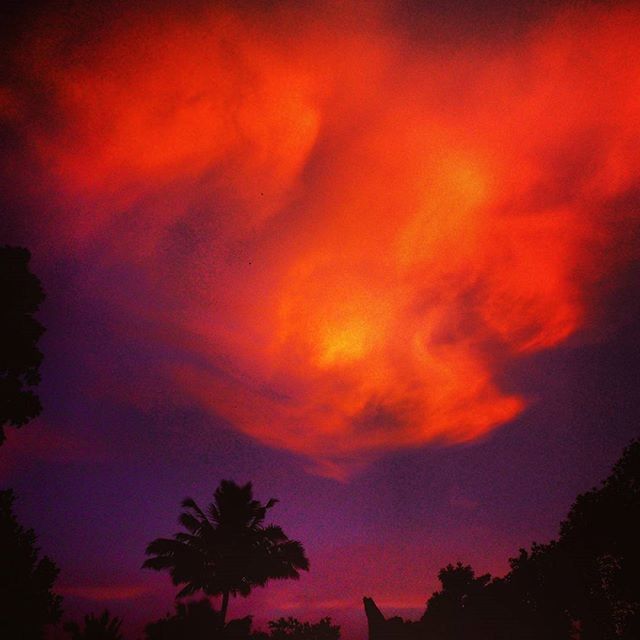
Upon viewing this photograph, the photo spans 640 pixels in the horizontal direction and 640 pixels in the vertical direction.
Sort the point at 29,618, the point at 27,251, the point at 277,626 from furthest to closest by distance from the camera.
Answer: the point at 277,626 < the point at 27,251 < the point at 29,618

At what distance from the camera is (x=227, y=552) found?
2248 cm

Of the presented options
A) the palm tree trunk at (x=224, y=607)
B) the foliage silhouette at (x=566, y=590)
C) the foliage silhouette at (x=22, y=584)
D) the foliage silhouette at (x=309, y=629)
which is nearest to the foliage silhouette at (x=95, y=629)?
the foliage silhouette at (x=22, y=584)

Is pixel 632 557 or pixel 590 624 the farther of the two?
pixel 590 624

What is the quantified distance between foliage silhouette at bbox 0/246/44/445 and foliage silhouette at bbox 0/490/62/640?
8.84 feet

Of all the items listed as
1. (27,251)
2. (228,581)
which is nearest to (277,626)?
(228,581)

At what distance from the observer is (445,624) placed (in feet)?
140

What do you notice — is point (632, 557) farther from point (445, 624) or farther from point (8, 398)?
point (8, 398)

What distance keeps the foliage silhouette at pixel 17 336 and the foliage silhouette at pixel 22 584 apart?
269cm

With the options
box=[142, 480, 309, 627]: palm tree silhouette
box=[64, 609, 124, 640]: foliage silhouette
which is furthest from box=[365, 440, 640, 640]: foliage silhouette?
box=[64, 609, 124, 640]: foliage silhouette

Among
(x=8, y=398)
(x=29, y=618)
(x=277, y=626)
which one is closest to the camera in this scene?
(x=29, y=618)

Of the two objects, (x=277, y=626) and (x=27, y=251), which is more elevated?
(x=27, y=251)

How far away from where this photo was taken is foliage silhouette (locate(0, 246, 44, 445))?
555 inches

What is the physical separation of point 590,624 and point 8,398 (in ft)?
138

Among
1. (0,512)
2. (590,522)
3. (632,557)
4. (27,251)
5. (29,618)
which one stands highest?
(27,251)
